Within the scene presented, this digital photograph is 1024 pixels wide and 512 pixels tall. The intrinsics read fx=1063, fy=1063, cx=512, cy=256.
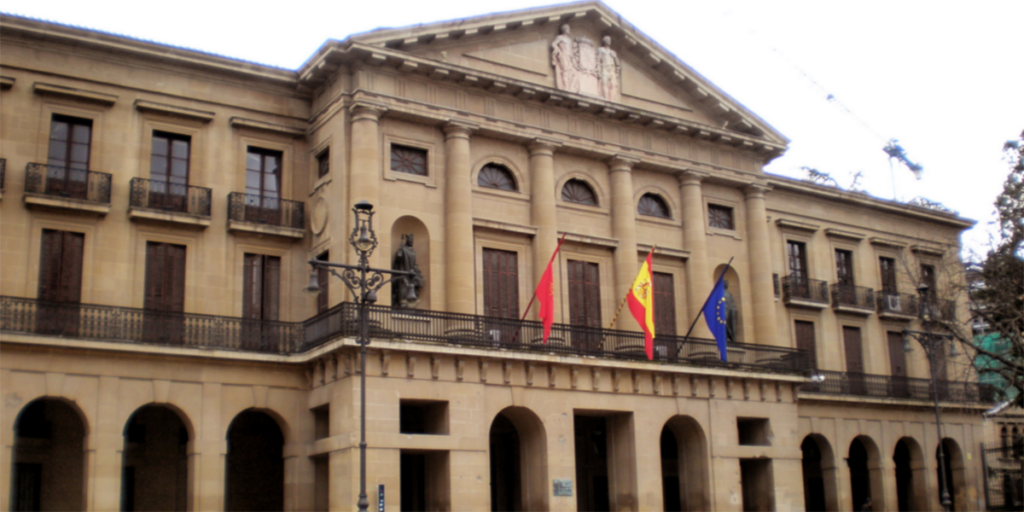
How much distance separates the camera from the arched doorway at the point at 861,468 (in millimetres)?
35844

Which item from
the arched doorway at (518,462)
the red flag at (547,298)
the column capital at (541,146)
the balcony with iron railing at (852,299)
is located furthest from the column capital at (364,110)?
the balcony with iron railing at (852,299)

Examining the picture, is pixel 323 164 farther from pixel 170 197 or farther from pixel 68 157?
pixel 68 157

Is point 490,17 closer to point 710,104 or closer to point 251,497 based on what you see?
point 710,104

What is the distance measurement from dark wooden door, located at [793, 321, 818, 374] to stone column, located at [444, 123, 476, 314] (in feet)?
46.4

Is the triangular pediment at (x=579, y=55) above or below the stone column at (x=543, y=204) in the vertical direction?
above

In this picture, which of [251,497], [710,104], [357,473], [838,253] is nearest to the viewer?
[357,473]

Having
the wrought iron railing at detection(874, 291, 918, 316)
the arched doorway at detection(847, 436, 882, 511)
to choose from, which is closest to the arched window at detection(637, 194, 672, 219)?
the arched doorway at detection(847, 436, 882, 511)

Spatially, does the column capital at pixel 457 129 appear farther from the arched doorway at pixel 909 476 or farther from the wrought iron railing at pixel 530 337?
the arched doorway at pixel 909 476

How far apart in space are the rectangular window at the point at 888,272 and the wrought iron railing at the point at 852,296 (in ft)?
4.27

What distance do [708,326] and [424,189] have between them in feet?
28.8

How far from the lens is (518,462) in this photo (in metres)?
30.5

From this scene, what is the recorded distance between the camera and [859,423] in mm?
35719

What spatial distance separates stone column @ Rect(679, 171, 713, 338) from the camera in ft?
104

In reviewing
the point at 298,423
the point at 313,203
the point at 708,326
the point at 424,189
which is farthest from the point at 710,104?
the point at 298,423
